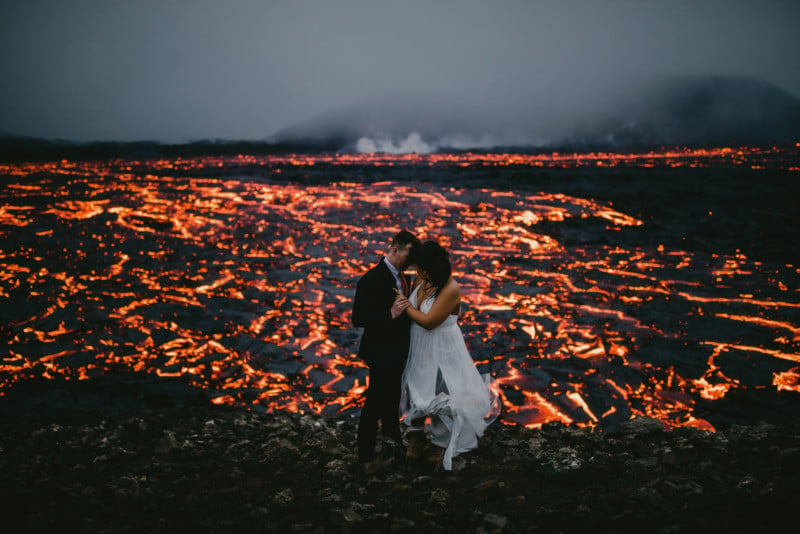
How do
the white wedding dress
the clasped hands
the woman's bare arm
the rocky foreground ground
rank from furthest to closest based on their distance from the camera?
the white wedding dress
the woman's bare arm
the clasped hands
the rocky foreground ground

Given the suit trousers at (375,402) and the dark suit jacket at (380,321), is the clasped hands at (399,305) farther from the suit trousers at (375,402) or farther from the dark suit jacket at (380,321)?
the suit trousers at (375,402)

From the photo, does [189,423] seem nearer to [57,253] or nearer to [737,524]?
[737,524]

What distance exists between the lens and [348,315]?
1897 centimetres

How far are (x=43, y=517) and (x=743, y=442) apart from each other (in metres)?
10.9

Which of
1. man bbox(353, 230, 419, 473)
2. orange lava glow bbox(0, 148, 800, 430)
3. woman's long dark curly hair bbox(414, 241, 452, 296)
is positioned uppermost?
woman's long dark curly hair bbox(414, 241, 452, 296)

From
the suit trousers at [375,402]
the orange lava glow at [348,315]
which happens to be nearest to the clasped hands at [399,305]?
→ the suit trousers at [375,402]

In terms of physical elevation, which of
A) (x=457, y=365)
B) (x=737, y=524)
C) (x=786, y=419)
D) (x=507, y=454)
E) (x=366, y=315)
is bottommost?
(x=786, y=419)

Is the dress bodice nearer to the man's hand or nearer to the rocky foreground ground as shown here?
the man's hand

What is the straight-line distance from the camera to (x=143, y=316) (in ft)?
60.4

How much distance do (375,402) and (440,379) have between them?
1.10 meters

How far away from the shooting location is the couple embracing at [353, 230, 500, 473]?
6.62 metres

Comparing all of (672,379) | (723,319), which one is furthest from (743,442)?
(723,319)

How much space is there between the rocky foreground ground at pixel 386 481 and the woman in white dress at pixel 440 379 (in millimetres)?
520

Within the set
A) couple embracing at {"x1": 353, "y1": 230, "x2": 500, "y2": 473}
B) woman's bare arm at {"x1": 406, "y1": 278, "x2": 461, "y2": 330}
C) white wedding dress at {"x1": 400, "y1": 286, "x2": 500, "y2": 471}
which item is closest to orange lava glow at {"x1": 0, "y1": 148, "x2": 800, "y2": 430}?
white wedding dress at {"x1": 400, "y1": 286, "x2": 500, "y2": 471}
